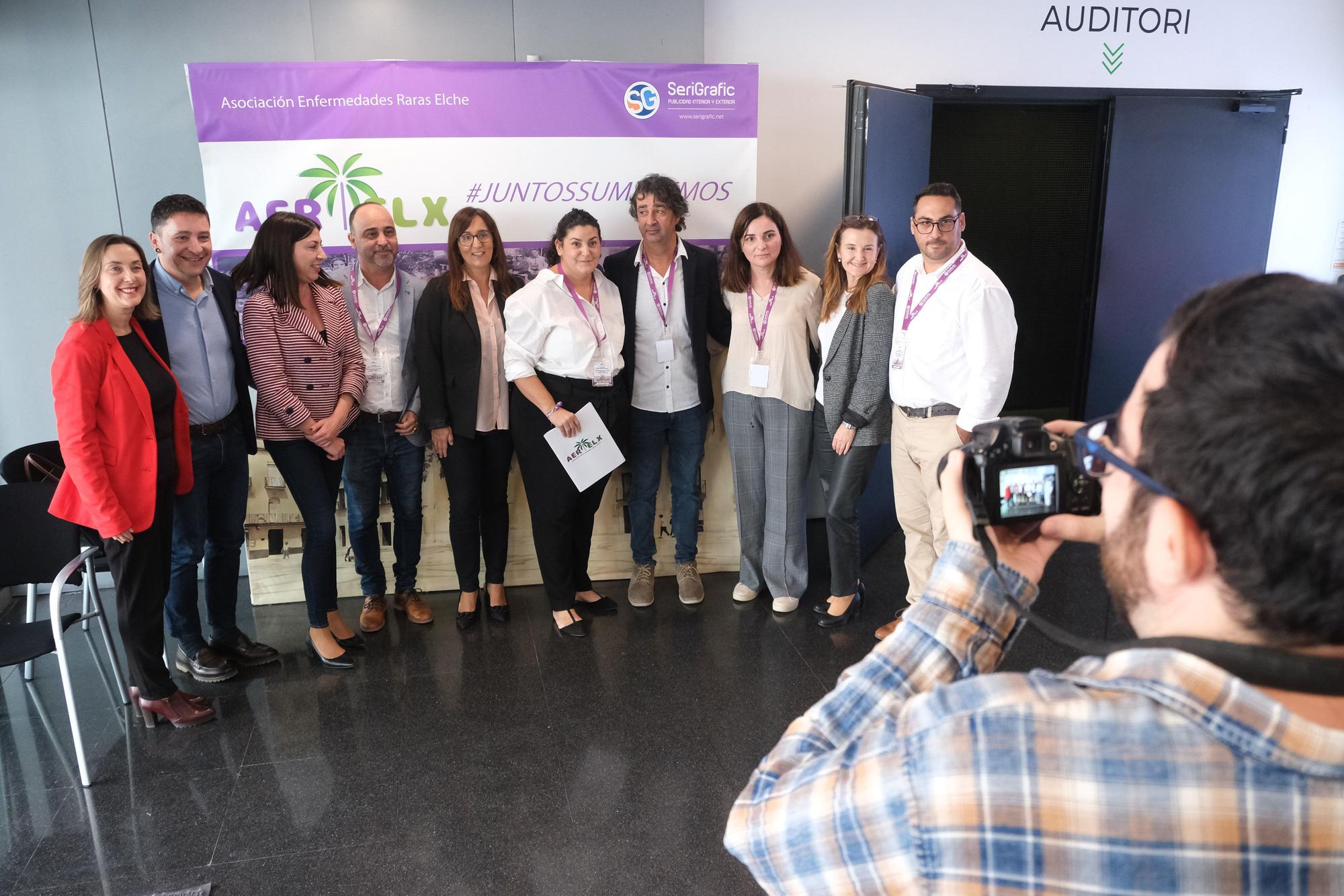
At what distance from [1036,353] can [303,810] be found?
192 inches

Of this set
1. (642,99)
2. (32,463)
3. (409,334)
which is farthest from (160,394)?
(642,99)

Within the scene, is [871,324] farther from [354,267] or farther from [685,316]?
[354,267]

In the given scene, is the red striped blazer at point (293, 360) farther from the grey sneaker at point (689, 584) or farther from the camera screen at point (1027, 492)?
the camera screen at point (1027, 492)

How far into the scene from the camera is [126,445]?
109 inches

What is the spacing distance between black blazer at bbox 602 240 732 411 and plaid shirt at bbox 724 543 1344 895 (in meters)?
Answer: 3.03

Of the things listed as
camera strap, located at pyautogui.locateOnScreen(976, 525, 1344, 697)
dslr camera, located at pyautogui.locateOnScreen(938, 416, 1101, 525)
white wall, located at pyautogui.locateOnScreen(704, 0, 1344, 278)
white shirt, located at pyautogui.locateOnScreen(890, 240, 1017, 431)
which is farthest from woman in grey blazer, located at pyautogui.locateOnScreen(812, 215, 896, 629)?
camera strap, located at pyautogui.locateOnScreen(976, 525, 1344, 697)

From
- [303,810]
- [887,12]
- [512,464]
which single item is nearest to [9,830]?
[303,810]

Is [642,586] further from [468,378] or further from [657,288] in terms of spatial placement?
[657,288]

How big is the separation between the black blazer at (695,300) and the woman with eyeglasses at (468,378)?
0.45 m

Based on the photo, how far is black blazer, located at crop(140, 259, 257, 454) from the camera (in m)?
2.97

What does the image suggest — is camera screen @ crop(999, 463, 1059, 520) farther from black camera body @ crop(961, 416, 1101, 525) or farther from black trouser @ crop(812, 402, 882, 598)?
black trouser @ crop(812, 402, 882, 598)

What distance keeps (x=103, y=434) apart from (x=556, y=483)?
1543 millimetres

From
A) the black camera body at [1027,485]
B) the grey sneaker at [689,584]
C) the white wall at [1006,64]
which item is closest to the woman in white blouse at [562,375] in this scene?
the grey sneaker at [689,584]

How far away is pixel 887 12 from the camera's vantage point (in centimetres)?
450
